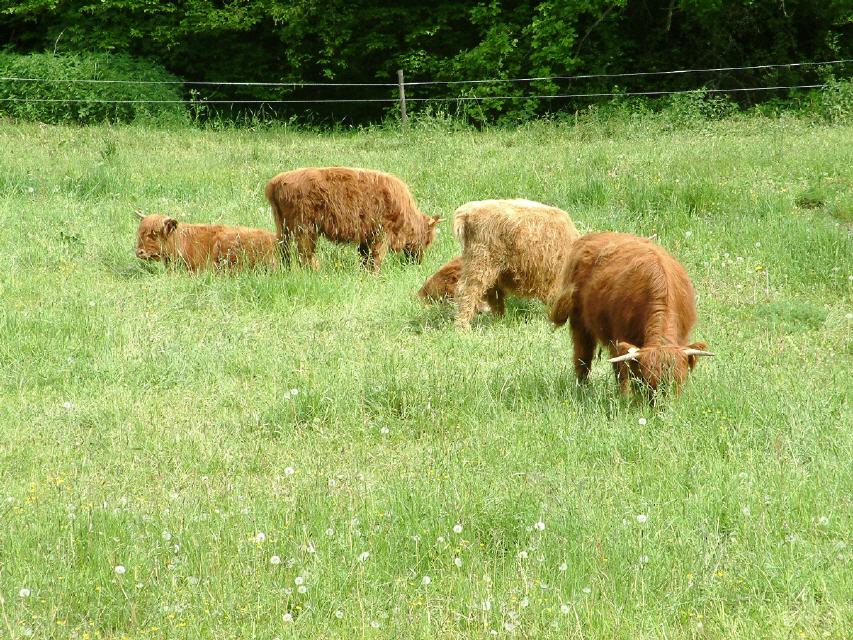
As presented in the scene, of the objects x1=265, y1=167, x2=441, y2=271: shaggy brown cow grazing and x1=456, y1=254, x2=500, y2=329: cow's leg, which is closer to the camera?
x1=456, y1=254, x2=500, y2=329: cow's leg

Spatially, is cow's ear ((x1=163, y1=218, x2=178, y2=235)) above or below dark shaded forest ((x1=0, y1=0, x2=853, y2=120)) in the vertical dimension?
below

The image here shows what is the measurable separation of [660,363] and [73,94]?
2108 centimetres

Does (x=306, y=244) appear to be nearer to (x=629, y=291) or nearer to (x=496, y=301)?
(x=496, y=301)

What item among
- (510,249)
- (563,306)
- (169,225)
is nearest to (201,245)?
(169,225)

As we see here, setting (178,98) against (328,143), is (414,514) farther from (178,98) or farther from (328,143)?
(178,98)

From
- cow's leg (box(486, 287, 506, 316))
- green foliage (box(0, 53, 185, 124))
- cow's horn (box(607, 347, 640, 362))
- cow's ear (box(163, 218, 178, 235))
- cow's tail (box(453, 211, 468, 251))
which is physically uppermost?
green foliage (box(0, 53, 185, 124))

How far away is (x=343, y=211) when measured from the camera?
10.1m

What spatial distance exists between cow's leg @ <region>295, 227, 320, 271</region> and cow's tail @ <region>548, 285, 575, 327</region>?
4.02 meters

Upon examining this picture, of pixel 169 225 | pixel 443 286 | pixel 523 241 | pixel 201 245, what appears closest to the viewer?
pixel 523 241

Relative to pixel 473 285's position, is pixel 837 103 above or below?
above

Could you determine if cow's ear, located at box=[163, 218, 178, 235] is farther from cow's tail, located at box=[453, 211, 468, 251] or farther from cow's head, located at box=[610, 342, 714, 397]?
cow's head, located at box=[610, 342, 714, 397]

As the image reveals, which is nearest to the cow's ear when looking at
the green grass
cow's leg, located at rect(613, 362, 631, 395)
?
the green grass

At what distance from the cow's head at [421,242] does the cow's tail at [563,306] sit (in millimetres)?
4115

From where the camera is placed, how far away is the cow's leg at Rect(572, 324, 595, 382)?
6.47 meters
